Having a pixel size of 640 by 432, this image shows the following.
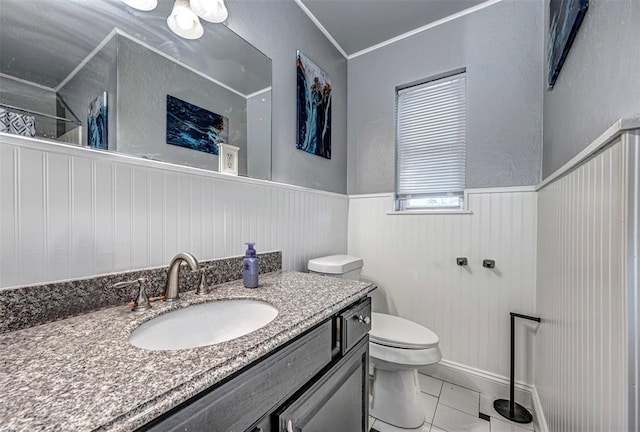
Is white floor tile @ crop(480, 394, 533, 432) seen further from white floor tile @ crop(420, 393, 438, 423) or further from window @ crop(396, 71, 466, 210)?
window @ crop(396, 71, 466, 210)

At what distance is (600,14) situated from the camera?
75 cm

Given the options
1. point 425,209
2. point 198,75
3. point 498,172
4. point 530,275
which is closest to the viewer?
point 198,75

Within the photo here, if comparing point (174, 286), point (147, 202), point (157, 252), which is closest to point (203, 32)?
point (147, 202)

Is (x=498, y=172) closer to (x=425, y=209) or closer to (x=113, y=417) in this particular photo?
(x=425, y=209)

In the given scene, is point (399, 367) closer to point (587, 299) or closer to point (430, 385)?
point (430, 385)

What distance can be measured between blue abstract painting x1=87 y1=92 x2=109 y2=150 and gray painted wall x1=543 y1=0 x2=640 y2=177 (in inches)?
55.9

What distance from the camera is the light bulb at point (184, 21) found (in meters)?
1.07

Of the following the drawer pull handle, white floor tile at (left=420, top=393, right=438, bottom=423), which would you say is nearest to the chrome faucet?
the drawer pull handle

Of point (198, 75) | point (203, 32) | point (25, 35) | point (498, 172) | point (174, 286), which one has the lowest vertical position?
point (174, 286)

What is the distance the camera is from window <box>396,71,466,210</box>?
1887mm

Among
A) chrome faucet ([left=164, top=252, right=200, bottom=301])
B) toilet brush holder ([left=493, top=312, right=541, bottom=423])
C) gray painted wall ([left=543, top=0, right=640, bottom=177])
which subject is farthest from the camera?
toilet brush holder ([left=493, top=312, right=541, bottom=423])

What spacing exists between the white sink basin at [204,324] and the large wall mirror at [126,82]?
59cm

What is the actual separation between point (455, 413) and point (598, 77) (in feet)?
5.67

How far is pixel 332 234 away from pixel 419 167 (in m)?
0.85
